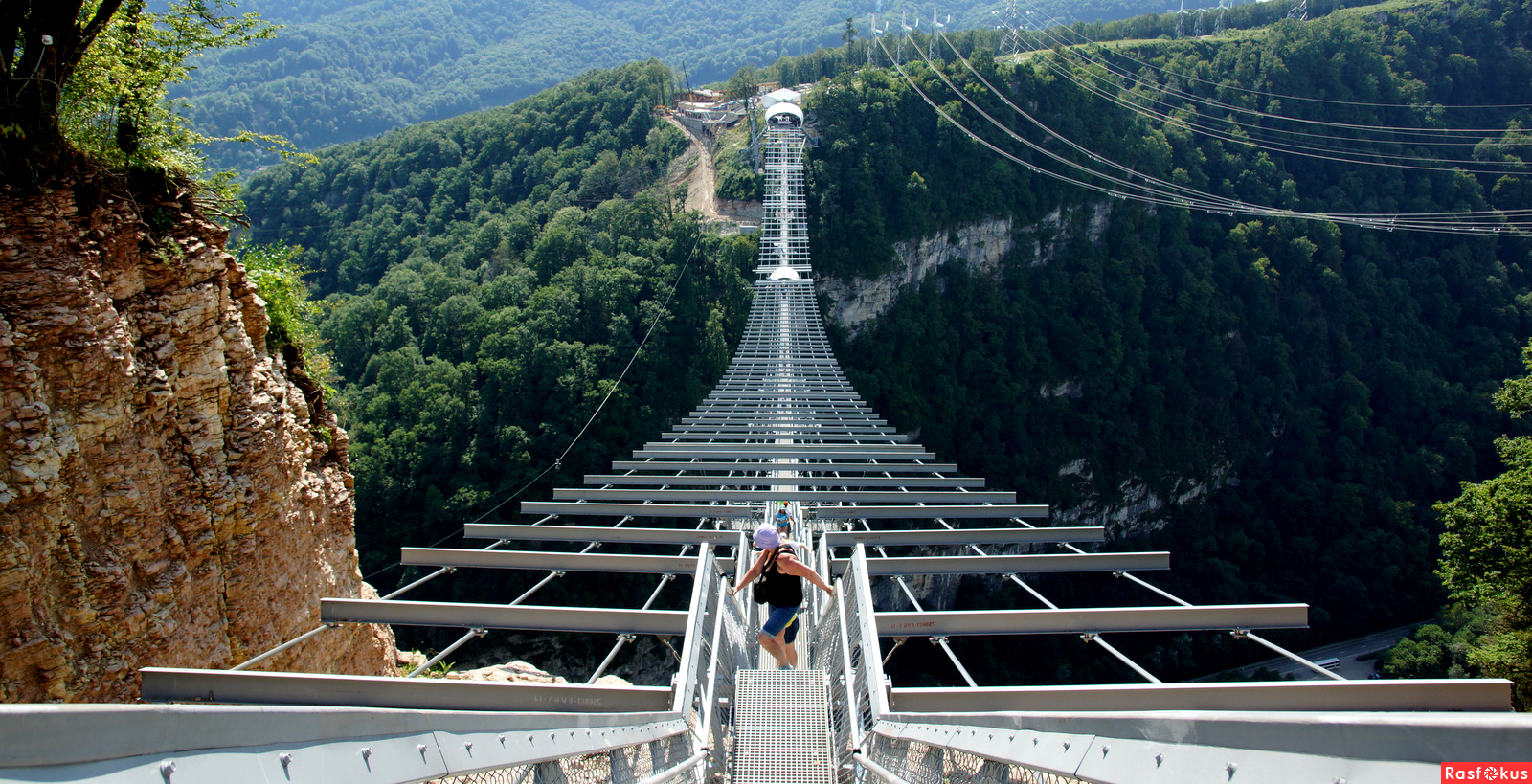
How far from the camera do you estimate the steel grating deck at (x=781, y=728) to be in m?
4.36

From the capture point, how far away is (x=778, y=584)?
17.0 feet

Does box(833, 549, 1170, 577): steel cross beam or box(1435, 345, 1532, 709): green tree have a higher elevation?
box(833, 549, 1170, 577): steel cross beam

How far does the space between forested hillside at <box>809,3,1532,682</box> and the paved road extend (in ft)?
2.39

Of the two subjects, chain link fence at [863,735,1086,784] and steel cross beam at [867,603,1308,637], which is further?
steel cross beam at [867,603,1308,637]

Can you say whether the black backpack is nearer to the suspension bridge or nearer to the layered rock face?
the suspension bridge

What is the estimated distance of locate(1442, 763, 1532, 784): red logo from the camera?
5.15ft

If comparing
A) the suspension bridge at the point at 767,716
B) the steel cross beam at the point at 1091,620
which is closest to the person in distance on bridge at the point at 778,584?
the suspension bridge at the point at 767,716

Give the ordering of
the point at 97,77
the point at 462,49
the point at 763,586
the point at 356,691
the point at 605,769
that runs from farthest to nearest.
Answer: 1. the point at 462,49
2. the point at 97,77
3. the point at 763,586
4. the point at 605,769
5. the point at 356,691

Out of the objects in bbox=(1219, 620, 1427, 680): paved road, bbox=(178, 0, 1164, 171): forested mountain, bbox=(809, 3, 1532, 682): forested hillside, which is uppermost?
bbox=(178, 0, 1164, 171): forested mountain

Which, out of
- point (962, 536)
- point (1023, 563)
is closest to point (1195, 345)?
point (962, 536)

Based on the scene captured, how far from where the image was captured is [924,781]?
142 inches

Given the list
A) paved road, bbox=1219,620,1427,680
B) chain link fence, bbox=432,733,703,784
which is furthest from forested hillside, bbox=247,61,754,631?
paved road, bbox=1219,620,1427,680

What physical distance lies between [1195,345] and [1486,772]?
55.2m

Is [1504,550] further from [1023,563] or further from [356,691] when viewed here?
[356,691]
